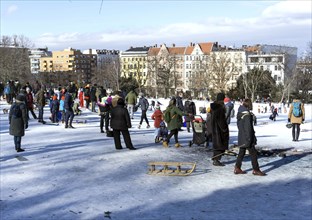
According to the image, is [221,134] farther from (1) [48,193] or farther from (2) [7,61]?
(2) [7,61]

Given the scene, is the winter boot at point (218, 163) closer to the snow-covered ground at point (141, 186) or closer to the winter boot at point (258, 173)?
the snow-covered ground at point (141, 186)

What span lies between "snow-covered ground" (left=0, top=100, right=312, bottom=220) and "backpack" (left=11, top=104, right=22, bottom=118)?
1.11 m

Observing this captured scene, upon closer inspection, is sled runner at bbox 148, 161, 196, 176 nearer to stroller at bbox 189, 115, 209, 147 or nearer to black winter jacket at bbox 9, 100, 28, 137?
stroller at bbox 189, 115, 209, 147

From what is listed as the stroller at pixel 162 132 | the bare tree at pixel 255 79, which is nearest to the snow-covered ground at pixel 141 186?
the stroller at pixel 162 132

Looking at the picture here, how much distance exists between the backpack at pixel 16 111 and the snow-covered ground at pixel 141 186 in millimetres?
1112

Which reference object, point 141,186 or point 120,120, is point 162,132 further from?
point 141,186

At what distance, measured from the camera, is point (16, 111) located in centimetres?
1120

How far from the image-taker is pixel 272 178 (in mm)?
8820

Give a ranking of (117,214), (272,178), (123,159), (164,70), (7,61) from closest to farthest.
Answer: (117,214) < (272,178) < (123,159) < (7,61) < (164,70)

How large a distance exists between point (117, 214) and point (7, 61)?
50960 mm

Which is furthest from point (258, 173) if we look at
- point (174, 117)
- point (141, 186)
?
point (174, 117)

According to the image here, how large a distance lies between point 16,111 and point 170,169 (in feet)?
15.3

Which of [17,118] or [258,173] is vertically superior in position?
[17,118]

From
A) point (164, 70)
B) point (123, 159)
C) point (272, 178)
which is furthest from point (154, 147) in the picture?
point (164, 70)
